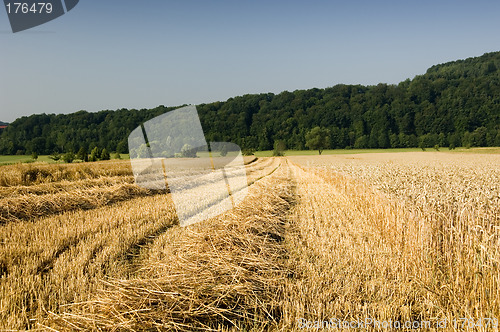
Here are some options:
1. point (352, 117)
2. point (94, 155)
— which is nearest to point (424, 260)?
point (94, 155)

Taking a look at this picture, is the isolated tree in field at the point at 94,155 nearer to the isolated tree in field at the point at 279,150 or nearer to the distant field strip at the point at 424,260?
the distant field strip at the point at 424,260

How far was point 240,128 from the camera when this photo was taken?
88875 mm

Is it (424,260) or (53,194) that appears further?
(53,194)

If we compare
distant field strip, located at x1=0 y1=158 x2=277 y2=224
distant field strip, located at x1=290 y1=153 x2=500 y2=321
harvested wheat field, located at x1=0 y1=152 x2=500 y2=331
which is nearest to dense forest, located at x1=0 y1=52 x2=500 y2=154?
distant field strip, located at x1=0 y1=158 x2=277 y2=224

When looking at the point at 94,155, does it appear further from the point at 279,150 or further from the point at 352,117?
the point at 352,117

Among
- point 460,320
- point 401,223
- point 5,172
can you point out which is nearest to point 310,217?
point 401,223

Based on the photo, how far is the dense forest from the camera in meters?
59.8

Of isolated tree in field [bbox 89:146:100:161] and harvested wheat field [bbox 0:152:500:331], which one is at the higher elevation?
isolated tree in field [bbox 89:146:100:161]

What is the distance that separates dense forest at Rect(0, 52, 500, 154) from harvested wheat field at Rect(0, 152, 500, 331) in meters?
52.4

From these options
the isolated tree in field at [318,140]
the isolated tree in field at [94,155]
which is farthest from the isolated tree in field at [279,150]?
the isolated tree in field at [94,155]

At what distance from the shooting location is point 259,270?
4191 mm

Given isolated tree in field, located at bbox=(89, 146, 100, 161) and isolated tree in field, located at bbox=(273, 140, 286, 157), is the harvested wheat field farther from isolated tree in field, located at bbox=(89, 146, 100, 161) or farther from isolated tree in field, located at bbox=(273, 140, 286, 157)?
isolated tree in field, located at bbox=(273, 140, 286, 157)

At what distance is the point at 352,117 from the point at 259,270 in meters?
92.0

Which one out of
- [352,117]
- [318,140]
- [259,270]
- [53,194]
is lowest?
[259,270]
